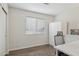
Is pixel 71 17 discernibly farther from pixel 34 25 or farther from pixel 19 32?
pixel 19 32

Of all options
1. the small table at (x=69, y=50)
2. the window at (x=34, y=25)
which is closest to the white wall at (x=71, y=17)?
the window at (x=34, y=25)

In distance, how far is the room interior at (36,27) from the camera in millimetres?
3266

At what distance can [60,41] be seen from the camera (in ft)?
7.48

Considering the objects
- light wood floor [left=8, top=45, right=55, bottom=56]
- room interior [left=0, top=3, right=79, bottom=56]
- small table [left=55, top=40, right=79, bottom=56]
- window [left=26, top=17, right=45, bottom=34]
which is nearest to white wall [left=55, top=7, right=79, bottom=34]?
room interior [left=0, top=3, right=79, bottom=56]

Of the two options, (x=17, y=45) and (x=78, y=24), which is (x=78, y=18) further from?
(x=17, y=45)

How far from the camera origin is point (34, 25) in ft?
14.9

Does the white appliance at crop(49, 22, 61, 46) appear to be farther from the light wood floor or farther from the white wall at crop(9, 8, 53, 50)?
the light wood floor

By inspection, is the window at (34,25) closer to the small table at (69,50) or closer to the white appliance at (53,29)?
the white appliance at (53,29)

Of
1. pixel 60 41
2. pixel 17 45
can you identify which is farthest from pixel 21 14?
pixel 60 41

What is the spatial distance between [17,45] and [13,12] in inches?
70.1

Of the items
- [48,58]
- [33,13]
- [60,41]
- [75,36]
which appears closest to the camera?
[48,58]

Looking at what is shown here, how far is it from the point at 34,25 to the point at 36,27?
8.1 inches

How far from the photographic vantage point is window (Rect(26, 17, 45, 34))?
4.23 metres

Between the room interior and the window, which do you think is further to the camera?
the window
